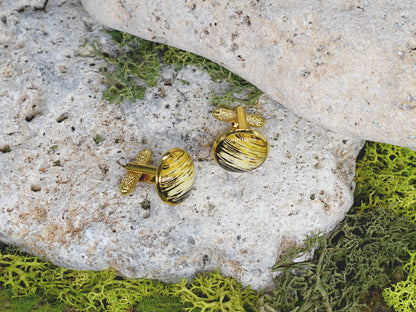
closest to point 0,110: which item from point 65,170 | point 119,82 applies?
point 65,170

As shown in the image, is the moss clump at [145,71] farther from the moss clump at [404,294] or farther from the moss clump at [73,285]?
the moss clump at [404,294]

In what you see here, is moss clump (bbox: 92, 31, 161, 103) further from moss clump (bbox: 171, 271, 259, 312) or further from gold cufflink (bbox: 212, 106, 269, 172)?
moss clump (bbox: 171, 271, 259, 312)

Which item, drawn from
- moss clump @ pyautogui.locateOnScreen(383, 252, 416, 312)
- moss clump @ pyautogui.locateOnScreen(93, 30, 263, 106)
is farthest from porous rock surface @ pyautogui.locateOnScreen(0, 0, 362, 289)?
moss clump @ pyautogui.locateOnScreen(383, 252, 416, 312)

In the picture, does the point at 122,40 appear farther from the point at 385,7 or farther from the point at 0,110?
the point at 385,7

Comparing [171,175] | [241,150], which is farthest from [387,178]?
[171,175]

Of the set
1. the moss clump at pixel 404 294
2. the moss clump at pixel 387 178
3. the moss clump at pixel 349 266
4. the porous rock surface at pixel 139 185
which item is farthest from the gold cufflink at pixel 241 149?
the moss clump at pixel 404 294
